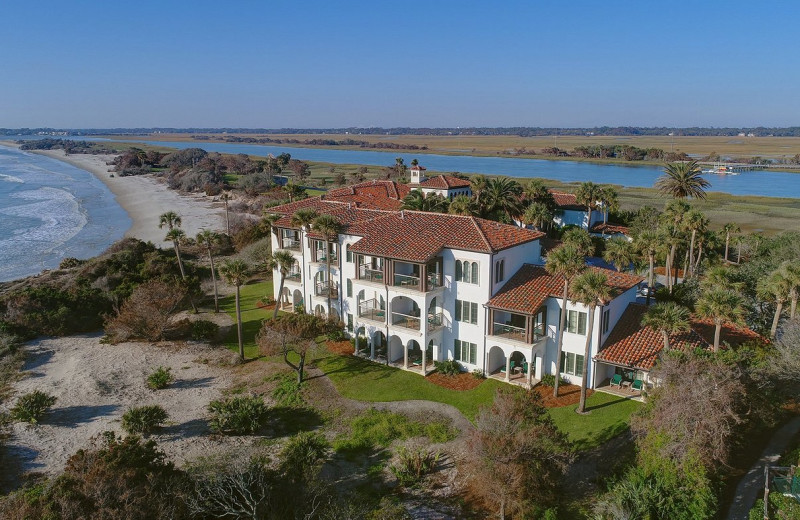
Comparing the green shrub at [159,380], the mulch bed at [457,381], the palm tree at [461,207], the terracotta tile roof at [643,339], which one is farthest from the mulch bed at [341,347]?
the palm tree at [461,207]

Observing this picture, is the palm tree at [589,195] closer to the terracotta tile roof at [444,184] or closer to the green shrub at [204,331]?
the terracotta tile roof at [444,184]

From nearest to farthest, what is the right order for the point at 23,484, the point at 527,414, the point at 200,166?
1. the point at 527,414
2. the point at 23,484
3. the point at 200,166

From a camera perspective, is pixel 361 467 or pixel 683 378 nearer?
pixel 683 378

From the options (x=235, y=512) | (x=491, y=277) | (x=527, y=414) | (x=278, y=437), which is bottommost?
(x=278, y=437)

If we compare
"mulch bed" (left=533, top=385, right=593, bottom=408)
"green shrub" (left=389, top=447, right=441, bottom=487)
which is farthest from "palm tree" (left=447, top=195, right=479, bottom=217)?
"green shrub" (left=389, top=447, right=441, bottom=487)

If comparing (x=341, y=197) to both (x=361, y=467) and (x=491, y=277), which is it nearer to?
(x=491, y=277)

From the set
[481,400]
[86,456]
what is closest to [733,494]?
[481,400]
